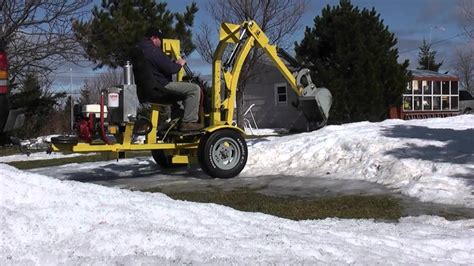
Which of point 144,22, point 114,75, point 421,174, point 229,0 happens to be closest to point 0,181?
point 421,174

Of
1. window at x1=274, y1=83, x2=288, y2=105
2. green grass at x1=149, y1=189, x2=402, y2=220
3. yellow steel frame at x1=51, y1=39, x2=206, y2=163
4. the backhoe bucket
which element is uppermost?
window at x1=274, y1=83, x2=288, y2=105

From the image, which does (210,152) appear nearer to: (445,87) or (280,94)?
(280,94)

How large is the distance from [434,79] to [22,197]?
3598cm

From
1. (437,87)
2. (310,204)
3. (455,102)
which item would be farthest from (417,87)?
(310,204)

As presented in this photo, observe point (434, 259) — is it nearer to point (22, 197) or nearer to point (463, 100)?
point (22, 197)

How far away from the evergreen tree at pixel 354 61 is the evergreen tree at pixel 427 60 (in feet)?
103

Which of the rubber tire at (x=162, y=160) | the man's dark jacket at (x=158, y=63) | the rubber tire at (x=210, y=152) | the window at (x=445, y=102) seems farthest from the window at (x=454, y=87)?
the man's dark jacket at (x=158, y=63)

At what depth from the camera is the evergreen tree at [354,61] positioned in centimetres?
2514

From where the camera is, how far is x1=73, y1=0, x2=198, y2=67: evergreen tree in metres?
19.3

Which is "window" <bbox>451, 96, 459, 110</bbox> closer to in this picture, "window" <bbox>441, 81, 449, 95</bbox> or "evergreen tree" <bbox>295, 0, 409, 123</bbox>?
"window" <bbox>441, 81, 449, 95</bbox>

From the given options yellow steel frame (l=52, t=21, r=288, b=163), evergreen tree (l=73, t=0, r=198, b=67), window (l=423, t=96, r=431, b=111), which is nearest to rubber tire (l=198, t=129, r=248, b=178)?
yellow steel frame (l=52, t=21, r=288, b=163)

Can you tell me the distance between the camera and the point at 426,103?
1474 inches

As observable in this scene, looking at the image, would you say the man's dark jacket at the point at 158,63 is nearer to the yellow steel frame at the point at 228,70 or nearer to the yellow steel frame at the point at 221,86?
the yellow steel frame at the point at 221,86

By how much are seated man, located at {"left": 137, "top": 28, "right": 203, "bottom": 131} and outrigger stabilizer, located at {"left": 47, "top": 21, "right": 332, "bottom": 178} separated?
0.16m
